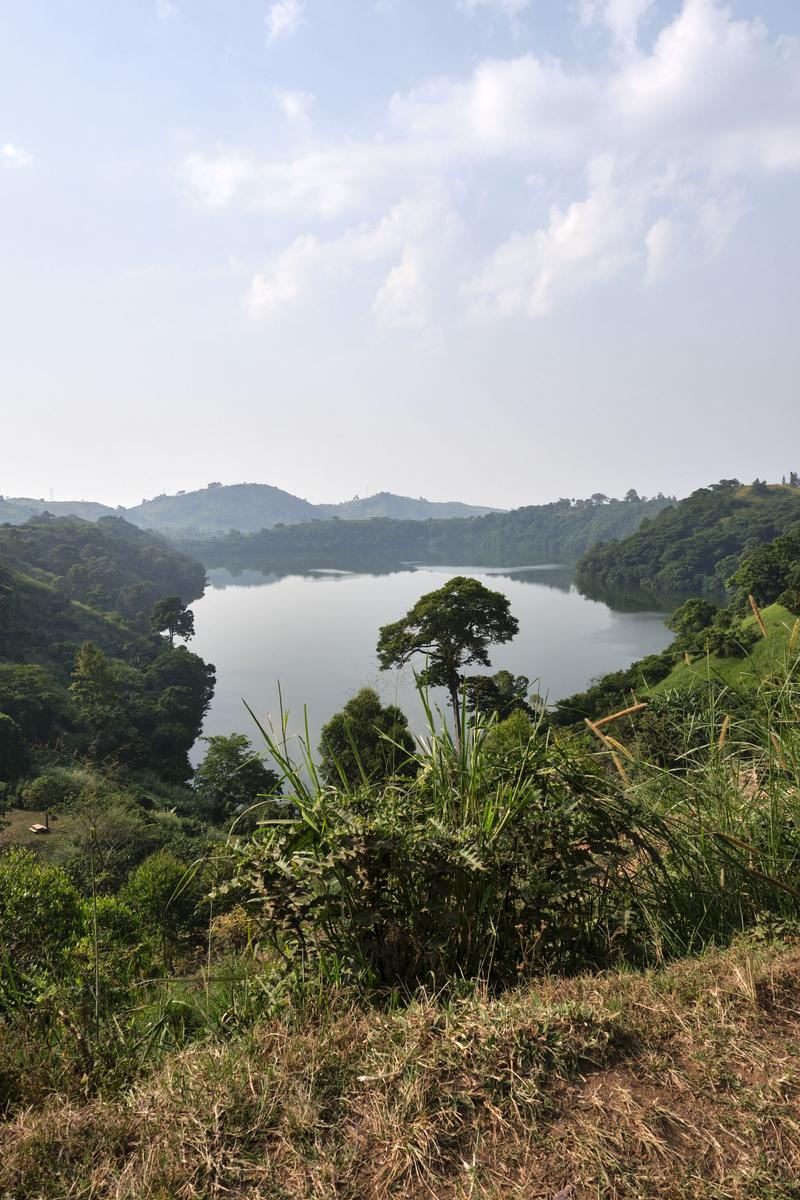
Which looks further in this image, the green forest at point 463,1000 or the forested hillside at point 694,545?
the forested hillside at point 694,545

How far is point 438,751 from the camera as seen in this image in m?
2.39

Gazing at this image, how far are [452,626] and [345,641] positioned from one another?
39.2 metres

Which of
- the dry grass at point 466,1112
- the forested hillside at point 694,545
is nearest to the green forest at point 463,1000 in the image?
the dry grass at point 466,1112

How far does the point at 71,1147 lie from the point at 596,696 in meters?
31.1

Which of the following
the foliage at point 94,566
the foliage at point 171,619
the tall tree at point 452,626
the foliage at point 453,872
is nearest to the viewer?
the foliage at point 453,872

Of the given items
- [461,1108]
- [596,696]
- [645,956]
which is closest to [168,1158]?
[461,1108]

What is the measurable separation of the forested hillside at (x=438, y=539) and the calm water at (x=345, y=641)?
56319mm

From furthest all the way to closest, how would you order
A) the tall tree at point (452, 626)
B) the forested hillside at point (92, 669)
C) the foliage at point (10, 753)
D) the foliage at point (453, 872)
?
the forested hillside at point (92, 669)
the tall tree at point (452, 626)
the foliage at point (10, 753)
the foliage at point (453, 872)

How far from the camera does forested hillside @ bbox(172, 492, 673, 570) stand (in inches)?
6604

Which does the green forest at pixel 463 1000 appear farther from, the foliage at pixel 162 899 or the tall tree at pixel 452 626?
the tall tree at pixel 452 626

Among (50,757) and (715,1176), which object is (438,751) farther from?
(50,757)

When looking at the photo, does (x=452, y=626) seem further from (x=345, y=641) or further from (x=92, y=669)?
(x=345, y=641)

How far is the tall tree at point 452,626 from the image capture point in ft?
88.0

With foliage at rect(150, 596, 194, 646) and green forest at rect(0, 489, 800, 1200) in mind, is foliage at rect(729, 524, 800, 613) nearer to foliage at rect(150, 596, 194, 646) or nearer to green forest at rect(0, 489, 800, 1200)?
green forest at rect(0, 489, 800, 1200)
